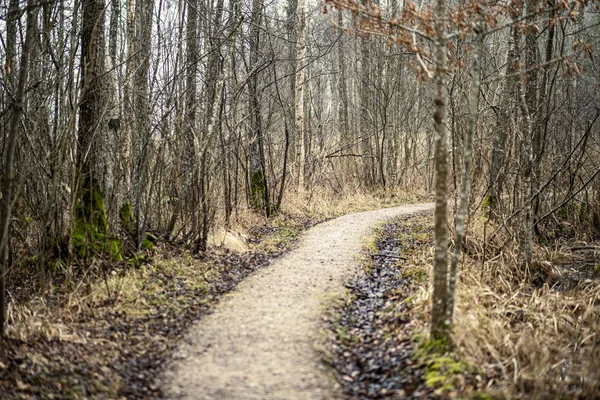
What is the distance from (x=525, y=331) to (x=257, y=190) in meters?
7.82

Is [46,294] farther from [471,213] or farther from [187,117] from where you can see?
[471,213]

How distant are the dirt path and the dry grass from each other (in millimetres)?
1369

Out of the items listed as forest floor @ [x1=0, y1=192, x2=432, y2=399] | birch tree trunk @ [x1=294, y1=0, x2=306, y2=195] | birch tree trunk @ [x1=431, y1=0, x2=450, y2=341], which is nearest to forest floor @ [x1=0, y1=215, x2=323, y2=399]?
forest floor @ [x1=0, y1=192, x2=432, y2=399]

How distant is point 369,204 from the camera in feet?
50.6

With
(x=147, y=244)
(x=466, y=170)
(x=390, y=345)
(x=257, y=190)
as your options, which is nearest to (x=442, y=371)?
(x=390, y=345)

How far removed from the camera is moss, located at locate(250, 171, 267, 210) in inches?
479

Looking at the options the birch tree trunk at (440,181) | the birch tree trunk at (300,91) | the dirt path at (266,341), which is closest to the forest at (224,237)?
the birch tree trunk at (440,181)

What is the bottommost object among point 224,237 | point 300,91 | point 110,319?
point 110,319

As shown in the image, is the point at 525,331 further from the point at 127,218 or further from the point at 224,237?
the point at 127,218

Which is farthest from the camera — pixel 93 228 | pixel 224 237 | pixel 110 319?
pixel 224 237

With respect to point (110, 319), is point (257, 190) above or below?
above

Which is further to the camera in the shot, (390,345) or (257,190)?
(257,190)

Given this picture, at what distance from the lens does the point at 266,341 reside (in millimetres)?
5215

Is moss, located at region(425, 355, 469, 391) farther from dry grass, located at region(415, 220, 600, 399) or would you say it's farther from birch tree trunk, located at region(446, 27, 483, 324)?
birch tree trunk, located at region(446, 27, 483, 324)
